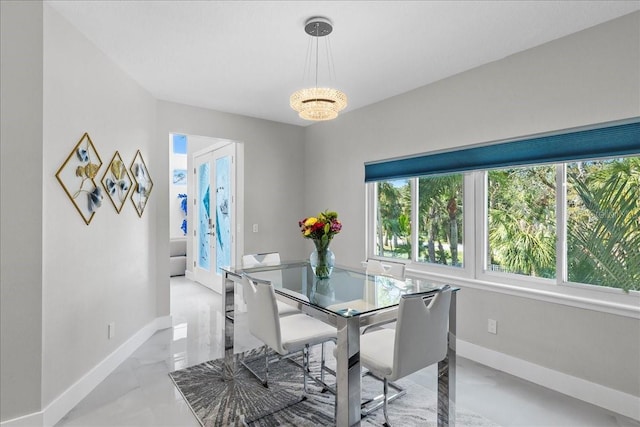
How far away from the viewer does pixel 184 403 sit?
230 cm

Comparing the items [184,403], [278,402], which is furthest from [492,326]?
[184,403]

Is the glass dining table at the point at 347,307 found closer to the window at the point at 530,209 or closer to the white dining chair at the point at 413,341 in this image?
the white dining chair at the point at 413,341

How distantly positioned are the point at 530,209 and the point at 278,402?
2.52 m

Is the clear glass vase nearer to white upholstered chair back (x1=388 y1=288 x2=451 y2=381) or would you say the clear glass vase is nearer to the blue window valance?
white upholstered chair back (x1=388 y1=288 x2=451 y2=381)

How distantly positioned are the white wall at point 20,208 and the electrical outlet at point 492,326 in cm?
329

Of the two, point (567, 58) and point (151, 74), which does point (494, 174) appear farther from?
point (151, 74)

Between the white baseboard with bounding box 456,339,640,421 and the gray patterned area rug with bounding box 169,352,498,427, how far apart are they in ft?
2.43

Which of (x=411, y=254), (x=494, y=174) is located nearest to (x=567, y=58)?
(x=494, y=174)

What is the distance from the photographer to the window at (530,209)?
2.30m

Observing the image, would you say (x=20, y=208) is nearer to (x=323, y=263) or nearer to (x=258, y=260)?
(x=258, y=260)

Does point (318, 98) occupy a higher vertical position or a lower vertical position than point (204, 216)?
higher

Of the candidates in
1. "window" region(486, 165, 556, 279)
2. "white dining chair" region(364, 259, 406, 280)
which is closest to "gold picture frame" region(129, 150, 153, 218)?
"white dining chair" region(364, 259, 406, 280)

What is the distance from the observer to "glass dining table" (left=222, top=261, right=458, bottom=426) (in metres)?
1.60

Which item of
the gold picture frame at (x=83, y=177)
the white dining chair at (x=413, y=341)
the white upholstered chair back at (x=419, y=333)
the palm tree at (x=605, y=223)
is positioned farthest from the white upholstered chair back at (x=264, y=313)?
the palm tree at (x=605, y=223)
